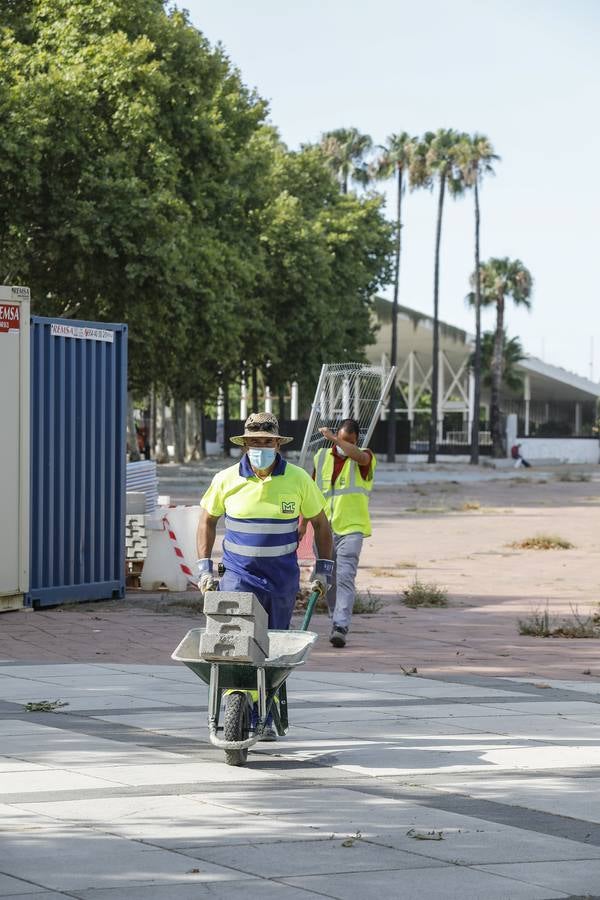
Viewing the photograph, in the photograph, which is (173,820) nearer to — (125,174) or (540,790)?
(540,790)

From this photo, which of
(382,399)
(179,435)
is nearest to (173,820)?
(382,399)

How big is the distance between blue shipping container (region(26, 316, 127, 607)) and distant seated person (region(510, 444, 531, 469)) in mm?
64983

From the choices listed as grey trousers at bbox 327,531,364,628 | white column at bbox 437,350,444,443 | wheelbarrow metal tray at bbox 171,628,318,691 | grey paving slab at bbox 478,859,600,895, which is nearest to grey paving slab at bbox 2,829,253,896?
grey paving slab at bbox 478,859,600,895

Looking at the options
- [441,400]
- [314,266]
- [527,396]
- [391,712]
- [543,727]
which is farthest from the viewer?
[527,396]

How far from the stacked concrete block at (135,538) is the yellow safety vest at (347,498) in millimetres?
4384

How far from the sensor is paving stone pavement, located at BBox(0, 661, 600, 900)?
18.5ft

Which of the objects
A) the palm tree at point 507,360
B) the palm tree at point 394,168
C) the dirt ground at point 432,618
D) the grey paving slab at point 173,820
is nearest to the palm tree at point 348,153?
the palm tree at point 394,168

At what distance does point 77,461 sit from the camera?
15891 millimetres

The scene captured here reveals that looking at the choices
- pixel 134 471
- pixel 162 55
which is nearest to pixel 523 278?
pixel 162 55

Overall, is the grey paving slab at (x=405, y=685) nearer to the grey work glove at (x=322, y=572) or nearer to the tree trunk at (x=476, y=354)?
the grey work glove at (x=322, y=572)

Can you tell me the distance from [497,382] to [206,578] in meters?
77.7

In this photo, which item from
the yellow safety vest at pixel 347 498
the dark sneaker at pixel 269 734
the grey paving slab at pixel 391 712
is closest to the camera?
the dark sneaker at pixel 269 734

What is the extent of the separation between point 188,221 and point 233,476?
27.7 meters

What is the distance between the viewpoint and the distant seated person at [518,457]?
81000 mm
